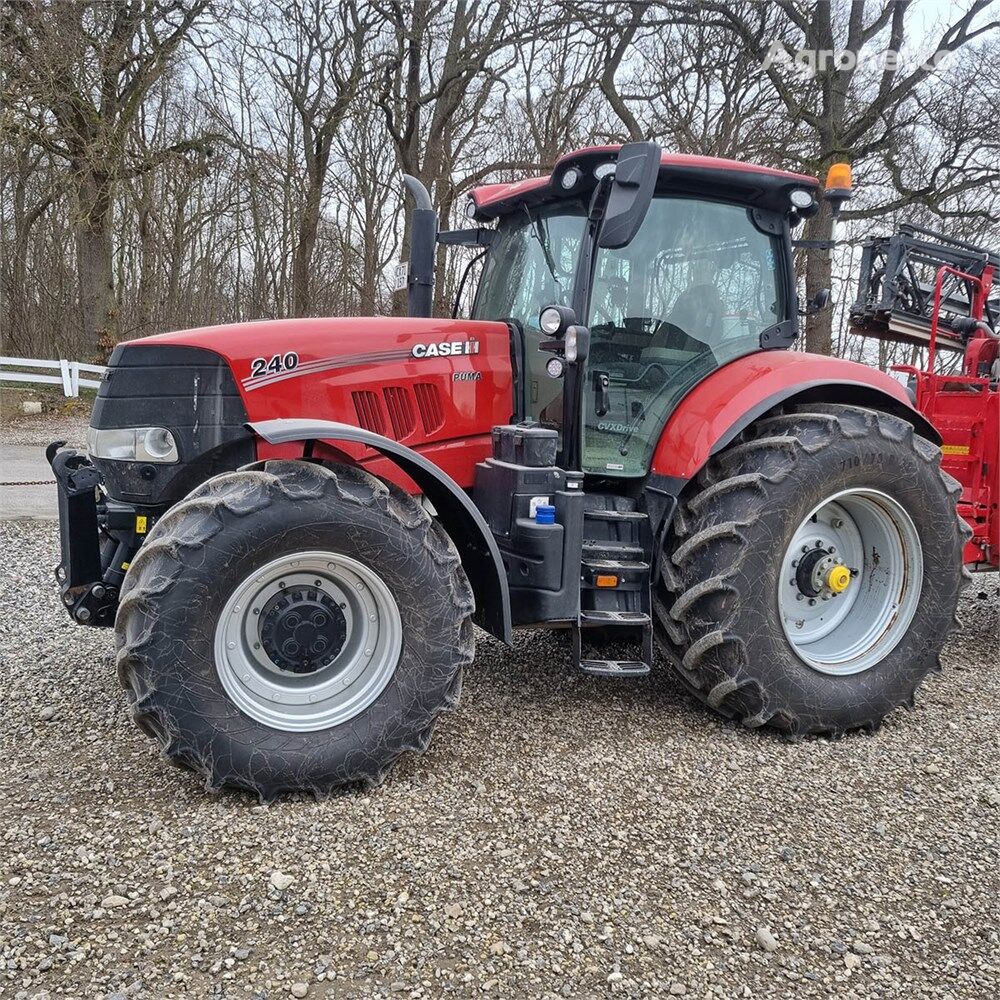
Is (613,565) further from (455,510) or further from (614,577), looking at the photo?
(455,510)

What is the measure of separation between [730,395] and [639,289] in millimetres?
583

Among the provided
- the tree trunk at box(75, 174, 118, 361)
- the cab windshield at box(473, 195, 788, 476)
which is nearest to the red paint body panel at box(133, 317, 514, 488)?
the cab windshield at box(473, 195, 788, 476)

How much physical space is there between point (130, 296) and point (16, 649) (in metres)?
15.8

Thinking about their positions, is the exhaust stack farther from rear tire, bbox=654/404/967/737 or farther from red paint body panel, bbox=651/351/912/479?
rear tire, bbox=654/404/967/737

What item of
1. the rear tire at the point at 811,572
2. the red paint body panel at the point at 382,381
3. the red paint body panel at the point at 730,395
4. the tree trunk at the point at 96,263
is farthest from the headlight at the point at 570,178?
the tree trunk at the point at 96,263

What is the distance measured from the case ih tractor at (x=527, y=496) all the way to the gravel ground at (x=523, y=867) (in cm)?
24

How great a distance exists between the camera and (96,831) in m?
2.56

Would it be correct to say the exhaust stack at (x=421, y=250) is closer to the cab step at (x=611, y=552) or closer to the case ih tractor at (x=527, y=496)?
the case ih tractor at (x=527, y=496)

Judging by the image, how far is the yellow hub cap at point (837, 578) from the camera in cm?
362

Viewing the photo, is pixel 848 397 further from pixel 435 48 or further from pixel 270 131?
pixel 270 131

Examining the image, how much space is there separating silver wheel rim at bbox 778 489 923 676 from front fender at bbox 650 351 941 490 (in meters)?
0.49

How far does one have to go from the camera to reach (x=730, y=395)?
3531 millimetres

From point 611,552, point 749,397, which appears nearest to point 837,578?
point 749,397

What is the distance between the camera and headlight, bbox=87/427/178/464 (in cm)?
316
